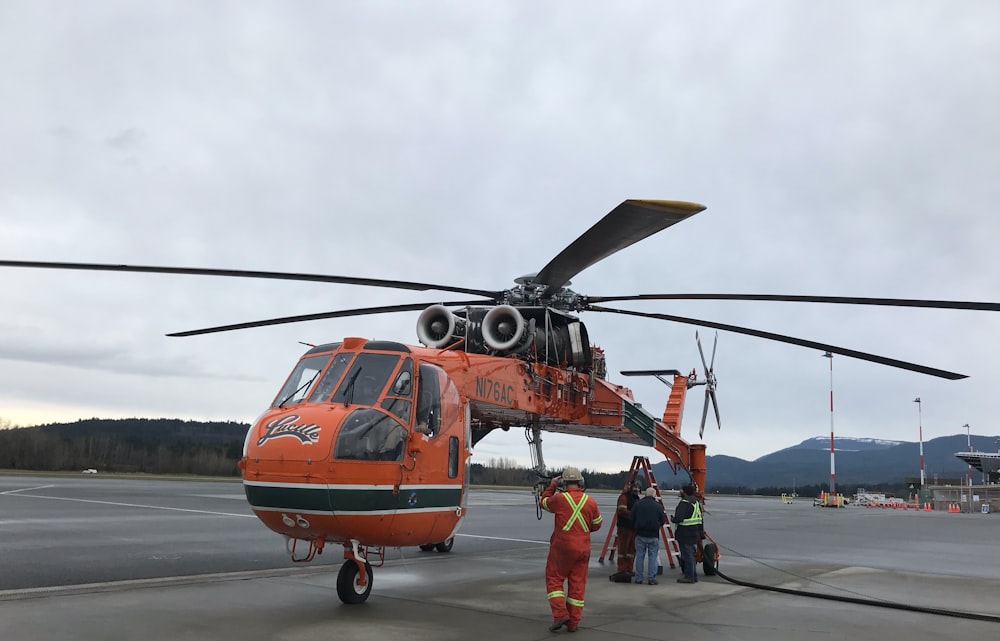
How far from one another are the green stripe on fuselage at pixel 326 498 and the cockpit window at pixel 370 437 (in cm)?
38

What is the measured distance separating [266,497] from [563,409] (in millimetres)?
6409

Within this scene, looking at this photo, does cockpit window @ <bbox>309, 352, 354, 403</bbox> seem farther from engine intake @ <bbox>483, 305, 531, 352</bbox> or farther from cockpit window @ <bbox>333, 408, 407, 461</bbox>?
engine intake @ <bbox>483, 305, 531, 352</bbox>

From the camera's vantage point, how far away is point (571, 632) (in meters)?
8.30

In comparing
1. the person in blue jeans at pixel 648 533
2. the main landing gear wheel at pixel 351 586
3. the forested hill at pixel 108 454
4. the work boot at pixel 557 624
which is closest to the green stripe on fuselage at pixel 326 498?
the main landing gear wheel at pixel 351 586

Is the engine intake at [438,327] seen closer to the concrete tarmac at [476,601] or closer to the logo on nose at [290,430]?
the concrete tarmac at [476,601]

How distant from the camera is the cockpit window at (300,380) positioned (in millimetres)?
9203

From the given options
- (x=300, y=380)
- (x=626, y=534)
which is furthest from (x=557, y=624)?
(x=626, y=534)

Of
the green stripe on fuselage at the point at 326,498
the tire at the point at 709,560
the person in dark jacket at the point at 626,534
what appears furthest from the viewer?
the tire at the point at 709,560

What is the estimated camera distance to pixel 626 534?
516 inches

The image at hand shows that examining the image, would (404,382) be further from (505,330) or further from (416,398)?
(505,330)

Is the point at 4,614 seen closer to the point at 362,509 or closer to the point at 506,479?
the point at 362,509

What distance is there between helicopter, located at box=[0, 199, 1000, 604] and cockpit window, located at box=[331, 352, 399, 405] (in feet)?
0.06

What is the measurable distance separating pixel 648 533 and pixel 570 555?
4289mm

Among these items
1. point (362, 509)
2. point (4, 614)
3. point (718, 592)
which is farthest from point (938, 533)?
point (4, 614)
